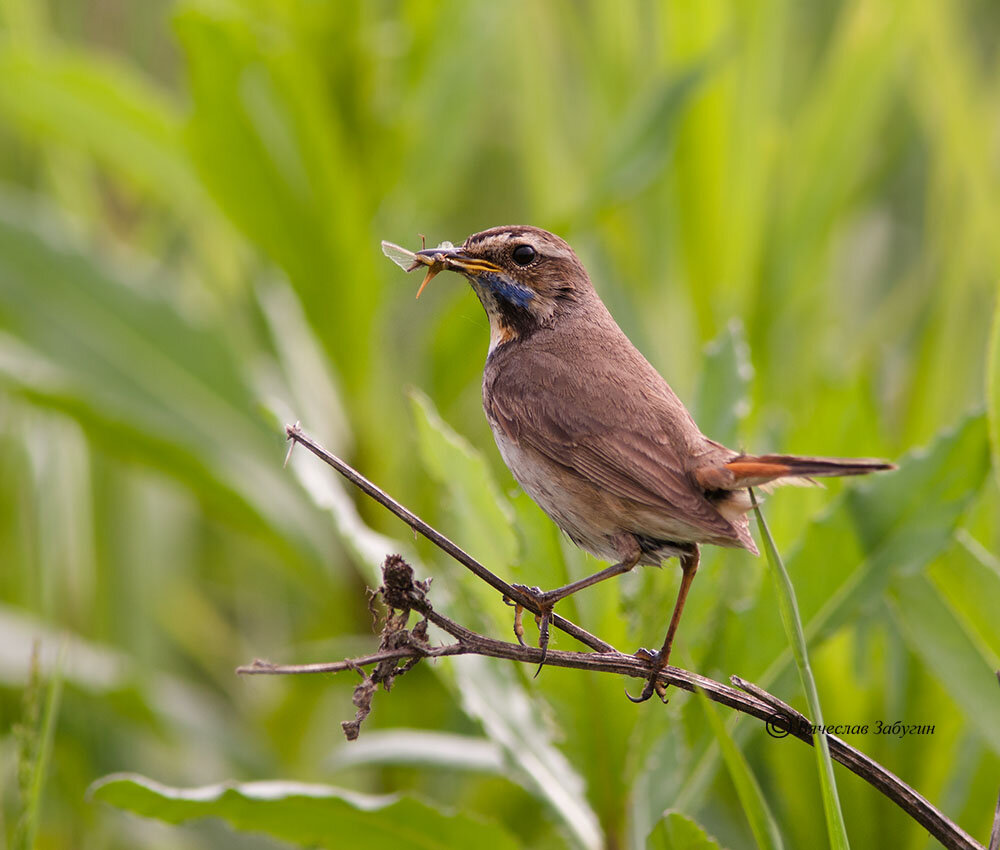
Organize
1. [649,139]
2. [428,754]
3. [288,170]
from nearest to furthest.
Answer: [428,754] → [649,139] → [288,170]

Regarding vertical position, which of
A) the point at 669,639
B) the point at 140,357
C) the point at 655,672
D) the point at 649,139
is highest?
the point at 649,139

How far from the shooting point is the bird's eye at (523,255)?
1796mm

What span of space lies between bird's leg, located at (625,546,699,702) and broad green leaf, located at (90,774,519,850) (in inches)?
18.9

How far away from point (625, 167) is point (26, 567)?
81.2 inches

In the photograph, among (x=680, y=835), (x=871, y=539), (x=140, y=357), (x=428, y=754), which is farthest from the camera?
(x=140, y=357)

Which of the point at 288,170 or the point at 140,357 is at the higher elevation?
the point at 288,170

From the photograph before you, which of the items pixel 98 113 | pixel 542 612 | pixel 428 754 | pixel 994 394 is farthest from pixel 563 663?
pixel 98 113

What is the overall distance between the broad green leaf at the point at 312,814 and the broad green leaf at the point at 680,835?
0.48 metres

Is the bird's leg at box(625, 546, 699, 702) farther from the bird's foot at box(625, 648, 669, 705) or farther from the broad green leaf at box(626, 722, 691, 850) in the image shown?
the broad green leaf at box(626, 722, 691, 850)

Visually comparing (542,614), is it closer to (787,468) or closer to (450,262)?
(787,468)

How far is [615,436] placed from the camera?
1.55 metres

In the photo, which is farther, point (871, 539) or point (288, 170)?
point (288, 170)

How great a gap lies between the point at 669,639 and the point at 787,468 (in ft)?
1.08

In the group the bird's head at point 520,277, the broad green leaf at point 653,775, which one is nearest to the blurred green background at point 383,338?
the broad green leaf at point 653,775
